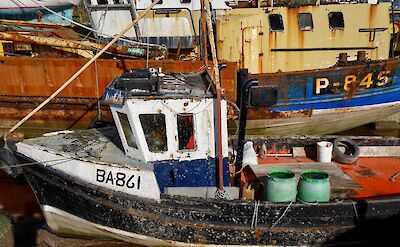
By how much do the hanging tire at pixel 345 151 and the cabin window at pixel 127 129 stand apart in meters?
4.31

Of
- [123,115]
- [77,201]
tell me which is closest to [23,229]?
[77,201]

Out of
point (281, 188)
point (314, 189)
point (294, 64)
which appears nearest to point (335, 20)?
point (294, 64)

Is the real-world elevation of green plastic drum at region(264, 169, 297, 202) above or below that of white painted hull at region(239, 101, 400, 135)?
above

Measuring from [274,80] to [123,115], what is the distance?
726cm

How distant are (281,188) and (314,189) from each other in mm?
547

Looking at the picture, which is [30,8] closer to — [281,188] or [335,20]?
[335,20]

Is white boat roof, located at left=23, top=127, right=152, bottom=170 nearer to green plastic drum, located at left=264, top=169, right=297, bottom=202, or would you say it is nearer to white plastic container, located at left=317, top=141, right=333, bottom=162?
green plastic drum, located at left=264, top=169, right=297, bottom=202

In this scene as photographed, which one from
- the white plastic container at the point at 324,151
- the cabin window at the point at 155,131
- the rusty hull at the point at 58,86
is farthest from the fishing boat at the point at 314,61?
the cabin window at the point at 155,131

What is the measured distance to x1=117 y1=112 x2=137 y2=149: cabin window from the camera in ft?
22.2

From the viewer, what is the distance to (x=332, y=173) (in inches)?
297

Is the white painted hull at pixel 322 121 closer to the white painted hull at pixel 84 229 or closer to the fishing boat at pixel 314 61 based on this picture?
the fishing boat at pixel 314 61

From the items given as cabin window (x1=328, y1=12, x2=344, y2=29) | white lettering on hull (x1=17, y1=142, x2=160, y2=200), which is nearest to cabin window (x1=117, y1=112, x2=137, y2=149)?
white lettering on hull (x1=17, y1=142, x2=160, y2=200)

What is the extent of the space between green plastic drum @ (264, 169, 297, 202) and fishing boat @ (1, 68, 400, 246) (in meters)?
0.18

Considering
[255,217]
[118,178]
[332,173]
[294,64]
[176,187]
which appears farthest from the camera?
[294,64]
